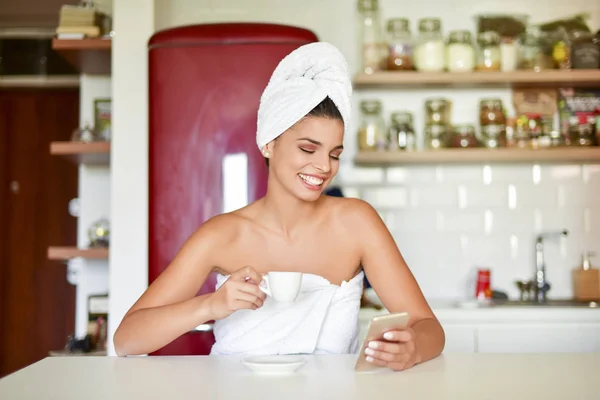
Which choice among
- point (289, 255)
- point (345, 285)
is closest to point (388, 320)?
point (345, 285)

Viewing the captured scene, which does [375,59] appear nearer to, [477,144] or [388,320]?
[477,144]

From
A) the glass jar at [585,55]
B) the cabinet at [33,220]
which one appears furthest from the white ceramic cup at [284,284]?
the cabinet at [33,220]

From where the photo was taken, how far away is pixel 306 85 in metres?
1.70

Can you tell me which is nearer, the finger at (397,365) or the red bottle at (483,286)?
the finger at (397,365)

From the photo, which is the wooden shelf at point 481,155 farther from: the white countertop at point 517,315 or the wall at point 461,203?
the white countertop at point 517,315

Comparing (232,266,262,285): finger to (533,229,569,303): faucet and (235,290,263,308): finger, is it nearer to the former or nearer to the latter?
(235,290,263,308): finger

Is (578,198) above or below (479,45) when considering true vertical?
below

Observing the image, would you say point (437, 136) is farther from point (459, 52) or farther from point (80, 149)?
point (80, 149)

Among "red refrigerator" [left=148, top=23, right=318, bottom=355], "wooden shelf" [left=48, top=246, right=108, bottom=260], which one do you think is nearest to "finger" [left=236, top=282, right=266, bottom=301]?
"red refrigerator" [left=148, top=23, right=318, bottom=355]

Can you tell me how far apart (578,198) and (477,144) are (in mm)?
656

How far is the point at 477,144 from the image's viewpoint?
3576 millimetres

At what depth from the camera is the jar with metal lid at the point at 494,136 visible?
3.58m

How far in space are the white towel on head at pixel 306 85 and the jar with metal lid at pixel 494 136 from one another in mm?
2022

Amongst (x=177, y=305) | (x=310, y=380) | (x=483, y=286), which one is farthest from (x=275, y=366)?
(x=483, y=286)
